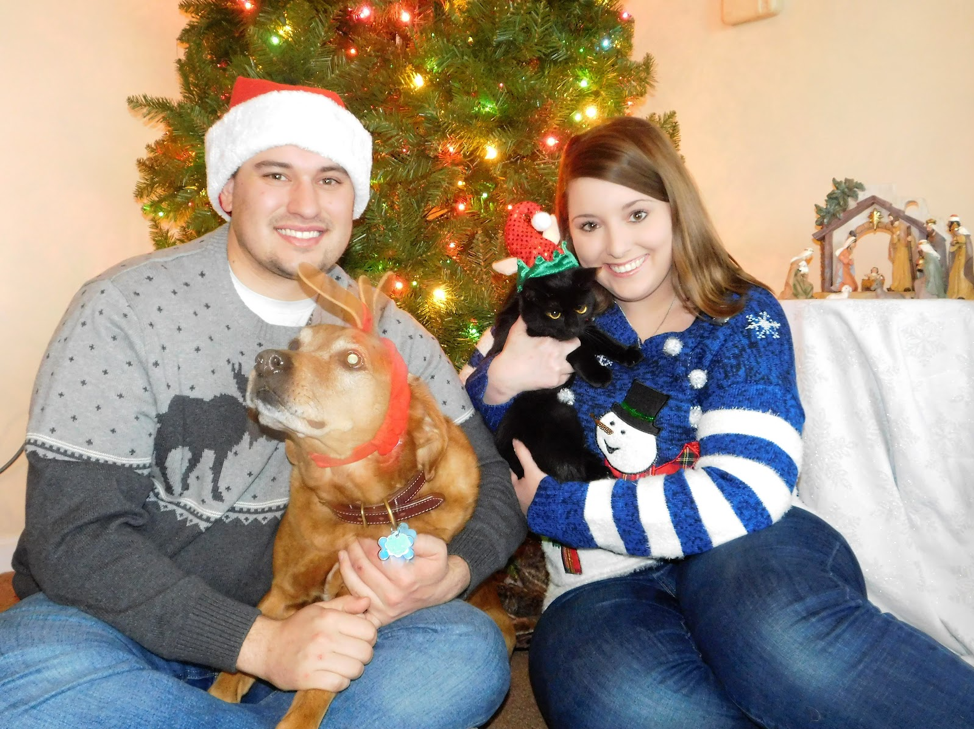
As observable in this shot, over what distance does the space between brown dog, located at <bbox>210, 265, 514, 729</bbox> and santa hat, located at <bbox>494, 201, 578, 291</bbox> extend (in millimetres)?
498

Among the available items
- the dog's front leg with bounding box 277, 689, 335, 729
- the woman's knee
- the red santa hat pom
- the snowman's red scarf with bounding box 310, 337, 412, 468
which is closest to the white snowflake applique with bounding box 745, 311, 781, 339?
the red santa hat pom

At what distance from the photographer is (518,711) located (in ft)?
6.65

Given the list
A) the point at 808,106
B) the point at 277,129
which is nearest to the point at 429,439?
the point at 277,129

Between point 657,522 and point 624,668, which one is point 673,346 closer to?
point 657,522

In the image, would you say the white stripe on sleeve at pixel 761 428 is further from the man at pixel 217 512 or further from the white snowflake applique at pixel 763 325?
the man at pixel 217 512

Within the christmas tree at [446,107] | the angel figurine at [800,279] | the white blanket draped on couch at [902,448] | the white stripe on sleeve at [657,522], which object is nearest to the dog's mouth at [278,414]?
the white stripe on sleeve at [657,522]

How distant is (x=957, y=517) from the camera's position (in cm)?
188

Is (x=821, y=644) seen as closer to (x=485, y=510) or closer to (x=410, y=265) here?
(x=485, y=510)

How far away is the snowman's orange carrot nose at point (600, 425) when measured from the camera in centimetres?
166

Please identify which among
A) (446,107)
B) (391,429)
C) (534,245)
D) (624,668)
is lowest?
(624,668)

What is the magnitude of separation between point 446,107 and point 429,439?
4.48 feet

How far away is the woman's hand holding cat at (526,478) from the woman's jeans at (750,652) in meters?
0.26

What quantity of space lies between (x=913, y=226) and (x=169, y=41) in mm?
3667

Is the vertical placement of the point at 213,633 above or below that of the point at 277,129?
below
